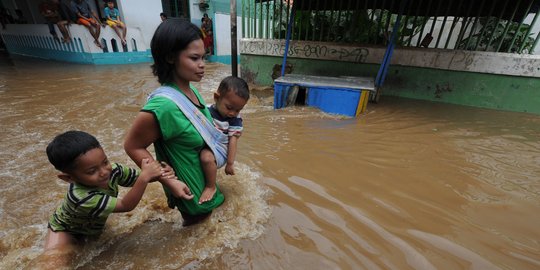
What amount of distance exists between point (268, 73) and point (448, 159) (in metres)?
5.27

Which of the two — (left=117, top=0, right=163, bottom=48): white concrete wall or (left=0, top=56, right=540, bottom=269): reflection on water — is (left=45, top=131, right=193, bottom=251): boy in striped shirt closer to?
(left=0, top=56, right=540, bottom=269): reflection on water

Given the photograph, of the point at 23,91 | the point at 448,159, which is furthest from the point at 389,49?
the point at 23,91

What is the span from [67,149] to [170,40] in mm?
797

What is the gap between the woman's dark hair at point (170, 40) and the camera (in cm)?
125

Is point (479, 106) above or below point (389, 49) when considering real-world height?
below

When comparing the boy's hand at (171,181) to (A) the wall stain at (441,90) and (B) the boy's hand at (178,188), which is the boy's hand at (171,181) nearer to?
(B) the boy's hand at (178,188)

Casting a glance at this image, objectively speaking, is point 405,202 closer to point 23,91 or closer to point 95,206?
point 95,206

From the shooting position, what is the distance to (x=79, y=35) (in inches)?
385

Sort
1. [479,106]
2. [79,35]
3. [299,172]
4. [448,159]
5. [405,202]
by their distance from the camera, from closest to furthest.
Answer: [405,202]
[299,172]
[448,159]
[479,106]
[79,35]

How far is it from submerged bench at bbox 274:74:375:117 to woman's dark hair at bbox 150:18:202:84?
372cm

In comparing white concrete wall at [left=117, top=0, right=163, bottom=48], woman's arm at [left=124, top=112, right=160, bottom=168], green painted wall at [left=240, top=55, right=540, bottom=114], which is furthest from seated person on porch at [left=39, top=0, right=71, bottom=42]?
woman's arm at [left=124, top=112, right=160, bottom=168]

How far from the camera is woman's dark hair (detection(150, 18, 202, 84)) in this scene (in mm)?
1255

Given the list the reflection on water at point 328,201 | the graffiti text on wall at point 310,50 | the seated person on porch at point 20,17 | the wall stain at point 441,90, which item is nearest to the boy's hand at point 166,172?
the reflection on water at point 328,201

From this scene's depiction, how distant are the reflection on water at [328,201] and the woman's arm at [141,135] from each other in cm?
74
